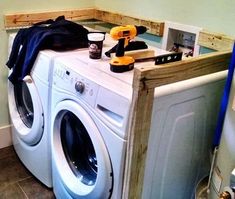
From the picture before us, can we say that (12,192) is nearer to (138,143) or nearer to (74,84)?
(74,84)

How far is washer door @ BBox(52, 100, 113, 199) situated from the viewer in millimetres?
1228

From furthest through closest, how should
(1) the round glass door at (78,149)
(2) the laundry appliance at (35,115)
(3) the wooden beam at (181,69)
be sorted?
(2) the laundry appliance at (35,115) < (1) the round glass door at (78,149) < (3) the wooden beam at (181,69)

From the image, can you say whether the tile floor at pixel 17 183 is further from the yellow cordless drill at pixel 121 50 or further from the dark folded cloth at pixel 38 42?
the yellow cordless drill at pixel 121 50

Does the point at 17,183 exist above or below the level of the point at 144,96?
below

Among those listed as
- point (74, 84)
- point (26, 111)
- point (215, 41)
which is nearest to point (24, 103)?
point (26, 111)

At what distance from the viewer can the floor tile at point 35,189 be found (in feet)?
5.86

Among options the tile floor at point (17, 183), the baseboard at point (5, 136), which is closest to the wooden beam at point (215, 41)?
the tile floor at point (17, 183)

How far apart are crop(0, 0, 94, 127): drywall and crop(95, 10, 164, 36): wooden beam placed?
176 millimetres

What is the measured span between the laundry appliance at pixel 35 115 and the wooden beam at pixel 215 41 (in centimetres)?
76

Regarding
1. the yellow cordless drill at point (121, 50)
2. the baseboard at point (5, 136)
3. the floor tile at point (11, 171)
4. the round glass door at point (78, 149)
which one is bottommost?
the floor tile at point (11, 171)

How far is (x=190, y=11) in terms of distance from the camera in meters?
1.63

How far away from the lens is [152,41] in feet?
6.36

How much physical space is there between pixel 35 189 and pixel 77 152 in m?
0.52

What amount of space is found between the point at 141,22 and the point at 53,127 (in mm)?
932
